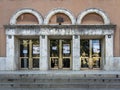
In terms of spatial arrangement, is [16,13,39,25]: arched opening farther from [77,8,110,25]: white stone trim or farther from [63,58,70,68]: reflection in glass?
[63,58,70,68]: reflection in glass

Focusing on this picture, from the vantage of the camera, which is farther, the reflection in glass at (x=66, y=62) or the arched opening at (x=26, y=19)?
the reflection in glass at (x=66, y=62)

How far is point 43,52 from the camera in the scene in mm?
27641

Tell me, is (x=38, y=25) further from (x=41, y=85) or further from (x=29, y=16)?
(x=41, y=85)

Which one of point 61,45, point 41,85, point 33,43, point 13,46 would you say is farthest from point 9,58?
point 41,85

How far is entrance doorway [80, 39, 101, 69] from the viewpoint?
29172 millimetres

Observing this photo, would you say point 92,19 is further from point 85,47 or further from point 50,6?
point 50,6

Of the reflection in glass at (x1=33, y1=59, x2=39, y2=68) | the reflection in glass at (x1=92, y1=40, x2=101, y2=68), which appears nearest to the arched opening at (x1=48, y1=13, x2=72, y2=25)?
the reflection in glass at (x1=92, y1=40, x2=101, y2=68)

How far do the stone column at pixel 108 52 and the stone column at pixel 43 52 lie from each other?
491 centimetres

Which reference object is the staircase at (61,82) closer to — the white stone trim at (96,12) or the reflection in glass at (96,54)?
the white stone trim at (96,12)

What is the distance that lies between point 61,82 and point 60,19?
9.36 metres

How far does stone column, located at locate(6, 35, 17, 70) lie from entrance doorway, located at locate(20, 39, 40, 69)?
1.64 metres

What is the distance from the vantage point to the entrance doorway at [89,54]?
95.7 feet

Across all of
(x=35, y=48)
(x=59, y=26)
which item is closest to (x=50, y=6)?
(x=59, y=26)

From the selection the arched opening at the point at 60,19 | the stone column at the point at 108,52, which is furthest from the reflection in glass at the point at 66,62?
the stone column at the point at 108,52
